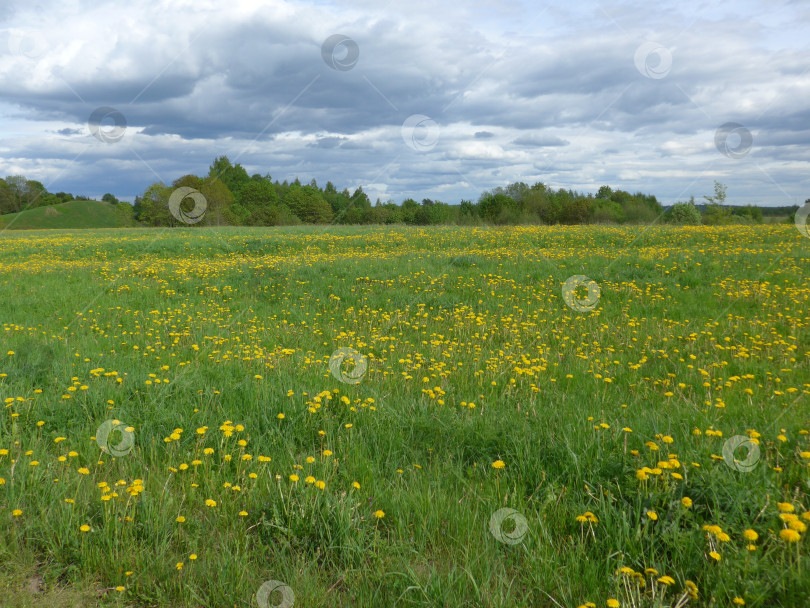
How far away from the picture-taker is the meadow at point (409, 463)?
2729mm

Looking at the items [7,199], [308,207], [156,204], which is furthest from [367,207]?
[7,199]

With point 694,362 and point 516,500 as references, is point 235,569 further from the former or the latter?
point 694,362

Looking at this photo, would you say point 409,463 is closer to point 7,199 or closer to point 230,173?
point 230,173

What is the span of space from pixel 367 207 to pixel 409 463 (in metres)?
86.7

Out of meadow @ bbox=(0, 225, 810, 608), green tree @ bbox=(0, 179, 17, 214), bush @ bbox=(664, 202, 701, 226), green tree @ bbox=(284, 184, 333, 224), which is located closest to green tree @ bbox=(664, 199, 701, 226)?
bush @ bbox=(664, 202, 701, 226)

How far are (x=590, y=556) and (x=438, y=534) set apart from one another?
882 mm

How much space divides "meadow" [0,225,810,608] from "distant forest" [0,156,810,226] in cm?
3551

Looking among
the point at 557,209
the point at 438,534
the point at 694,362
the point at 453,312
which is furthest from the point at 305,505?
the point at 557,209

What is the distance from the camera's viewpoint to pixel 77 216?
108688 mm

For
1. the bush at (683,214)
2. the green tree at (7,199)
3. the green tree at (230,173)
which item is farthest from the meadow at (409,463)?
the green tree at (7,199)

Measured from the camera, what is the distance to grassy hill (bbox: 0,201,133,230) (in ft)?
314

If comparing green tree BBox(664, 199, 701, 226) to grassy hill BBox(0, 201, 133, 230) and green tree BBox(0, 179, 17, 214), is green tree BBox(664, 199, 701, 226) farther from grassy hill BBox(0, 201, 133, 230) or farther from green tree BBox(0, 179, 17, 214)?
green tree BBox(0, 179, 17, 214)

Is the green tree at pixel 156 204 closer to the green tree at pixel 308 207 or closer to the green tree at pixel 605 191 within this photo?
the green tree at pixel 308 207

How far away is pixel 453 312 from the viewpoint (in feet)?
32.4
